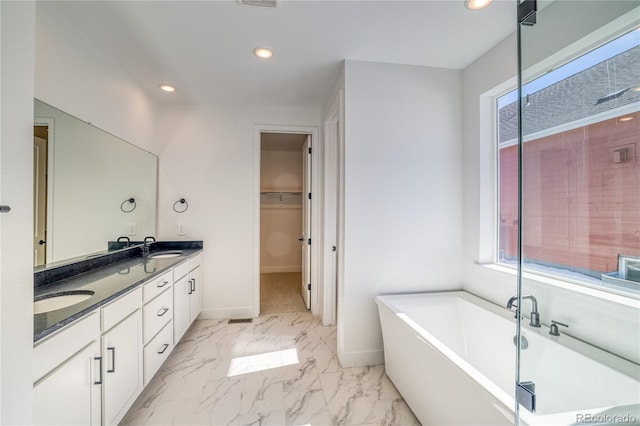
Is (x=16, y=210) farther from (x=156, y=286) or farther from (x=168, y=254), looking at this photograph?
(x=168, y=254)

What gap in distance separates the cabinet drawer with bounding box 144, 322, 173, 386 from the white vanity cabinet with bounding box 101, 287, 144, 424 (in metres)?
0.07

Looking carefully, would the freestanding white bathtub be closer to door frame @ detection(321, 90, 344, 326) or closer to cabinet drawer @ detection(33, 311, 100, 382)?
door frame @ detection(321, 90, 344, 326)

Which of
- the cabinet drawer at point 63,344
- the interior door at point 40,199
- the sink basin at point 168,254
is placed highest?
the interior door at point 40,199

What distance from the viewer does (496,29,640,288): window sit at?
4.12 ft

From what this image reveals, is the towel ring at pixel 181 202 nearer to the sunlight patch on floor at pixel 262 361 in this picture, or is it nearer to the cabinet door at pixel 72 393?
the sunlight patch on floor at pixel 262 361

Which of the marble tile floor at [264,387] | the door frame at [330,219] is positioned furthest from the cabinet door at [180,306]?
the door frame at [330,219]

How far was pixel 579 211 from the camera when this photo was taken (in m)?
1.46

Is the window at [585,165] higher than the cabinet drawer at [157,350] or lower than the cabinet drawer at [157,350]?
higher

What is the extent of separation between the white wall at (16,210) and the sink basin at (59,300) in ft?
2.38

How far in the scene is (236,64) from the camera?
2.22 m

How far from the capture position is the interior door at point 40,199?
153cm

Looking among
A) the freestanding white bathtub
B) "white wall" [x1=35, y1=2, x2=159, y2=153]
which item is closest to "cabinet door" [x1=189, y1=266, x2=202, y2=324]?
"white wall" [x1=35, y1=2, x2=159, y2=153]

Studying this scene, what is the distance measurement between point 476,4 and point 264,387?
9.70 feet

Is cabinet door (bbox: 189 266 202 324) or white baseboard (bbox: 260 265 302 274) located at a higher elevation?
cabinet door (bbox: 189 266 202 324)
